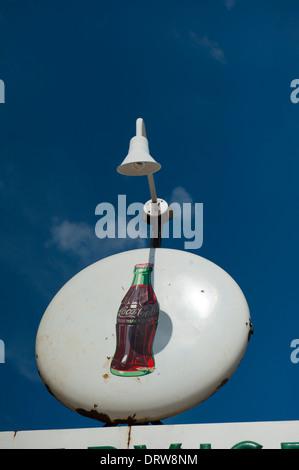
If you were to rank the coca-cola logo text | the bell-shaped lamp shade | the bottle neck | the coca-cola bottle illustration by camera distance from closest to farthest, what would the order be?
the coca-cola bottle illustration → the bell-shaped lamp shade → the coca-cola logo text → the bottle neck

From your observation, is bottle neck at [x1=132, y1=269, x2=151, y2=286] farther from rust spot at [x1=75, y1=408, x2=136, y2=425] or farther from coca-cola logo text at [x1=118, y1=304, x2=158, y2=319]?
rust spot at [x1=75, y1=408, x2=136, y2=425]

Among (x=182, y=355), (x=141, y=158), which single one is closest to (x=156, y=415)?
(x=182, y=355)

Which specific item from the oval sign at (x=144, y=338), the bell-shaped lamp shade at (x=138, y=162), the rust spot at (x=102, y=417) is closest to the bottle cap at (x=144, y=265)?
the oval sign at (x=144, y=338)

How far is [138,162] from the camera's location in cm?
521

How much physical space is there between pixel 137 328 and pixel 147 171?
187 cm

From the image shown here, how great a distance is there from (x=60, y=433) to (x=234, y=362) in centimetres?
193

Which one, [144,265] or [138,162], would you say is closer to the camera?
[138,162]

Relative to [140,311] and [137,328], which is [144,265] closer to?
[140,311]

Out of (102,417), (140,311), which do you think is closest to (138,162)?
(140,311)

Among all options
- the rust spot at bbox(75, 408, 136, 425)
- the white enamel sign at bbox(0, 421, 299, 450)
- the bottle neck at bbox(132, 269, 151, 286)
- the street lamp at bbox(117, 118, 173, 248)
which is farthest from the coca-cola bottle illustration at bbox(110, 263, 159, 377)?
the street lamp at bbox(117, 118, 173, 248)

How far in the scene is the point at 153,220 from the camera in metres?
7.22

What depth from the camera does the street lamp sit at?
201 inches

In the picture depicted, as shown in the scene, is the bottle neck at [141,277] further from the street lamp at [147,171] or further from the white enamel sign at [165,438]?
the white enamel sign at [165,438]
